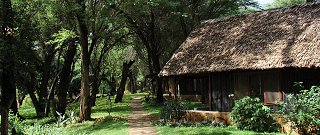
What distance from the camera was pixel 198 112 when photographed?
55.0 ft

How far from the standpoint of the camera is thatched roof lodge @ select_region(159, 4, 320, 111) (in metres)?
14.3

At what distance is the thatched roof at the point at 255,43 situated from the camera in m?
14.1

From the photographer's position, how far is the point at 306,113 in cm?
1198

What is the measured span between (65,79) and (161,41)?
10.9 m

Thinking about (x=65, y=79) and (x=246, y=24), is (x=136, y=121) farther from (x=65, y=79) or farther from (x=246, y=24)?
(x=246, y=24)

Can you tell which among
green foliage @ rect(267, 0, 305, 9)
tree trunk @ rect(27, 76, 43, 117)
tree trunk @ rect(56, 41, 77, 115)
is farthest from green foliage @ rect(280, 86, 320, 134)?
green foliage @ rect(267, 0, 305, 9)

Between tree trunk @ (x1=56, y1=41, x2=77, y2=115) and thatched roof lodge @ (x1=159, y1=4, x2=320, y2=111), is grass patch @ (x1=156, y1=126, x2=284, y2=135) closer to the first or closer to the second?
thatched roof lodge @ (x1=159, y1=4, x2=320, y2=111)

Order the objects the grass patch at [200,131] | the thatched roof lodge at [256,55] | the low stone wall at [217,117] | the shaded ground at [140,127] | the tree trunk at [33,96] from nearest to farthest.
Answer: the low stone wall at [217,117]
the grass patch at [200,131]
the thatched roof lodge at [256,55]
the shaded ground at [140,127]
the tree trunk at [33,96]

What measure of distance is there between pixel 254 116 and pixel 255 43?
13.3ft

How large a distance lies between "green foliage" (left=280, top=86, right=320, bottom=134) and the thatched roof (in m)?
1.42

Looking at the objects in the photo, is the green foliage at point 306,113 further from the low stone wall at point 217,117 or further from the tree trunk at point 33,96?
the tree trunk at point 33,96

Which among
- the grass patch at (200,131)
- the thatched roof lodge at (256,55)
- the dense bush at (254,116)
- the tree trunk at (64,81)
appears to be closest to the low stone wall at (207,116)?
the grass patch at (200,131)

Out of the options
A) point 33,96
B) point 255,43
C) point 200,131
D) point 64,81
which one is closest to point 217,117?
point 200,131

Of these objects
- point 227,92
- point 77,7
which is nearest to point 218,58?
point 227,92
